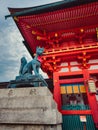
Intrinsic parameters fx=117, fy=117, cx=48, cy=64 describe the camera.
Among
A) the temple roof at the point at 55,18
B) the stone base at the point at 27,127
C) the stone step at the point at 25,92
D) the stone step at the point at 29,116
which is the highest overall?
the temple roof at the point at 55,18

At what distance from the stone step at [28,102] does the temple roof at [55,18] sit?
473cm

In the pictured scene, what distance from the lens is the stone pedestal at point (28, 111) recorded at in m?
3.53

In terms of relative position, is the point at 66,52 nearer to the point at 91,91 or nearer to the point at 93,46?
the point at 93,46

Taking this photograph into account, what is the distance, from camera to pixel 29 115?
145 inches

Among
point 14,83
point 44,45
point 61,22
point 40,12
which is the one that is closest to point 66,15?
point 61,22

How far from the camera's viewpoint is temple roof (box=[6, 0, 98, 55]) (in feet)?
21.9

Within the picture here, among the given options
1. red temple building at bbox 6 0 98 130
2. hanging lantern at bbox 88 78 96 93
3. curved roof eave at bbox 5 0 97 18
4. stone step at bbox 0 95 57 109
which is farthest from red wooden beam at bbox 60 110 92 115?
curved roof eave at bbox 5 0 97 18

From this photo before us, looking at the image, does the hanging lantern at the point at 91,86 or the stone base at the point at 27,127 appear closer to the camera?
the stone base at the point at 27,127

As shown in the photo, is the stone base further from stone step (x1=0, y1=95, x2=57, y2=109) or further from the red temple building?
the red temple building

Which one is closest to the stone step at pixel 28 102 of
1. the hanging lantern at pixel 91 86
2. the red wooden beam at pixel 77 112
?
the red wooden beam at pixel 77 112

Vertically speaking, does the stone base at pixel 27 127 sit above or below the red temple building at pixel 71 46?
below

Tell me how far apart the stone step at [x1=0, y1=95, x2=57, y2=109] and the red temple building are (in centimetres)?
271

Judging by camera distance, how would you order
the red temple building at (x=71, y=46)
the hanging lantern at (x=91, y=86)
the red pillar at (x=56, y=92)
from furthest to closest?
the red pillar at (x=56, y=92) → the hanging lantern at (x=91, y=86) → the red temple building at (x=71, y=46)

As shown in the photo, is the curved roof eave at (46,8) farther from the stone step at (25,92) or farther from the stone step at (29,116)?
the stone step at (29,116)
